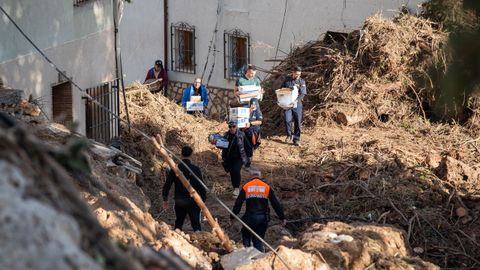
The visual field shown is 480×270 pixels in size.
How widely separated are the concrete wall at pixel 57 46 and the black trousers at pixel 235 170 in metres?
2.44

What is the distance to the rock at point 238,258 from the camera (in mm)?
10273

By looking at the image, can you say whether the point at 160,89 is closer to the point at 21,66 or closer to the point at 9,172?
the point at 21,66

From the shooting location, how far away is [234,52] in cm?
2523

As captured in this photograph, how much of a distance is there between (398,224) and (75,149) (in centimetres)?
1031

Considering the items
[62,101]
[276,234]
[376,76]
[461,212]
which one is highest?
[376,76]

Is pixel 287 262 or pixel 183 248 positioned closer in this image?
pixel 287 262

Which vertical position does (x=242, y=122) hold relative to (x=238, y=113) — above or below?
below

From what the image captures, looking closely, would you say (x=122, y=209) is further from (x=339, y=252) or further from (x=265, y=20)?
(x=265, y=20)

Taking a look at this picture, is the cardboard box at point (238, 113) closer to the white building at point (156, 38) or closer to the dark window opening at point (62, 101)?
the white building at point (156, 38)

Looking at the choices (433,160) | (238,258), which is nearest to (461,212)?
(433,160)

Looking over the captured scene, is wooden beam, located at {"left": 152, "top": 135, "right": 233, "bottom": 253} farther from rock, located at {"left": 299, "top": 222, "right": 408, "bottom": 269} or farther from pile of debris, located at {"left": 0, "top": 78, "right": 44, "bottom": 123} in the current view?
pile of debris, located at {"left": 0, "top": 78, "right": 44, "bottom": 123}

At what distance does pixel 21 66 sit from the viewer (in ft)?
46.1

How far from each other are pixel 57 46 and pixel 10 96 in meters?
3.05

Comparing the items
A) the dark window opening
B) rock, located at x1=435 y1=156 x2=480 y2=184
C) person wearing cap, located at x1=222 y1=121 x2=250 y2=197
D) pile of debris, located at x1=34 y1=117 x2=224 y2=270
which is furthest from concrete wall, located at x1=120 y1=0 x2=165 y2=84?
pile of debris, located at x1=34 y1=117 x2=224 y2=270
